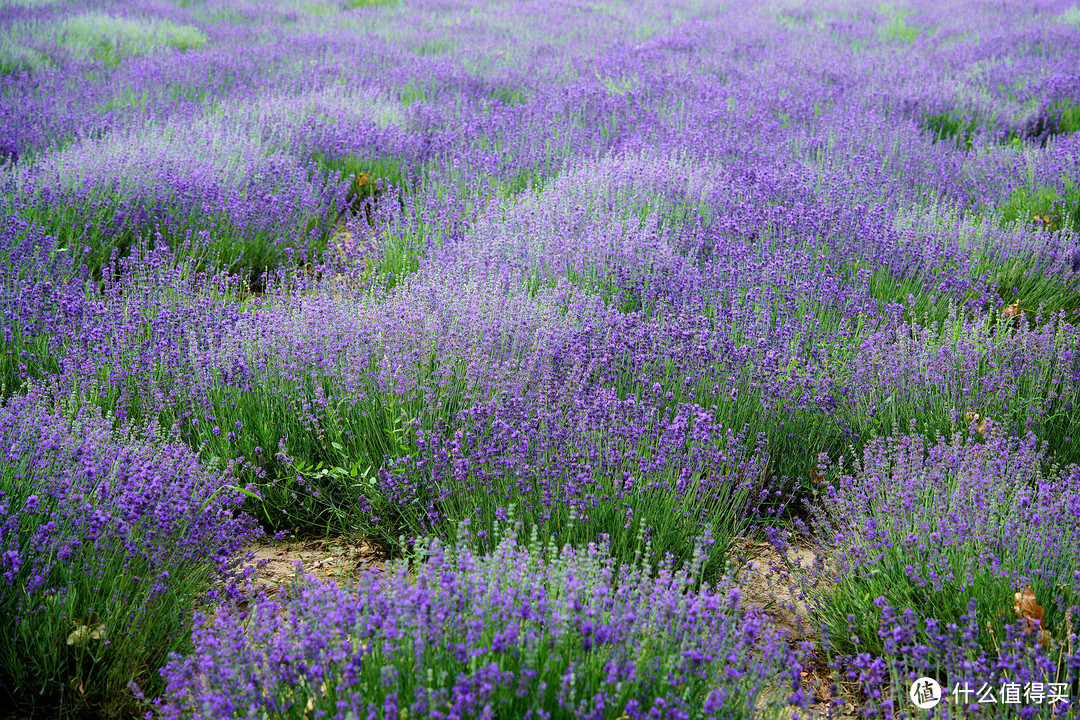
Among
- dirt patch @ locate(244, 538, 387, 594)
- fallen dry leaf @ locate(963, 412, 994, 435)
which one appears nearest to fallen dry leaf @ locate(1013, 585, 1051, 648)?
fallen dry leaf @ locate(963, 412, 994, 435)

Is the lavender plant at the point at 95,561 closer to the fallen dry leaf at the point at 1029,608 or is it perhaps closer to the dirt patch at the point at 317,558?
the dirt patch at the point at 317,558

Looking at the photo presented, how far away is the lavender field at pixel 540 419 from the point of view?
63.0 inches

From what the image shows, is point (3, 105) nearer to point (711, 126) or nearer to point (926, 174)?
point (711, 126)

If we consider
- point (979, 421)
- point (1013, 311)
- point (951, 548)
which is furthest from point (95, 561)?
point (1013, 311)

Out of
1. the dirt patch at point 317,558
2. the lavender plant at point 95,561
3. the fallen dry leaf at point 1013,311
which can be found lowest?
the dirt patch at point 317,558

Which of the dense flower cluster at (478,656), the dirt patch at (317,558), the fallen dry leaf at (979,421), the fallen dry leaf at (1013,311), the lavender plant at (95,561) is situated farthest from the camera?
the fallen dry leaf at (1013,311)

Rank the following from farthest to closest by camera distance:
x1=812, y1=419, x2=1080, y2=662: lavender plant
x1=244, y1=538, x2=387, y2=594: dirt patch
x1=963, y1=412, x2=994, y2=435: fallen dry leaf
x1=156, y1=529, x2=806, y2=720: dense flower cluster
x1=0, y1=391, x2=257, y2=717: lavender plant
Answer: x1=963, y1=412, x2=994, y2=435: fallen dry leaf → x1=244, y1=538, x2=387, y2=594: dirt patch → x1=812, y1=419, x2=1080, y2=662: lavender plant → x1=0, y1=391, x2=257, y2=717: lavender plant → x1=156, y1=529, x2=806, y2=720: dense flower cluster

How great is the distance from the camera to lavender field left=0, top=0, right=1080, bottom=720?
1600 mm

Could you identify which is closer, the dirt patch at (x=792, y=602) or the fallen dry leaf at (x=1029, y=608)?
the fallen dry leaf at (x=1029, y=608)

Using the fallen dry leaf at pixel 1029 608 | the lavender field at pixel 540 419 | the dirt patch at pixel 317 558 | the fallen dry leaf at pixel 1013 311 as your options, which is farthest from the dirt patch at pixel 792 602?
the fallen dry leaf at pixel 1013 311

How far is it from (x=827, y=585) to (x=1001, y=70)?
28.9 feet

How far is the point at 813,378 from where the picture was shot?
297 centimetres

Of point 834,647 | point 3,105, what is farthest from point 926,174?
point 3,105

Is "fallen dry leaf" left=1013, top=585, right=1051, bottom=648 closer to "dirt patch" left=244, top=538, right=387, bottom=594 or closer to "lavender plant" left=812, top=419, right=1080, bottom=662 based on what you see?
"lavender plant" left=812, top=419, right=1080, bottom=662
